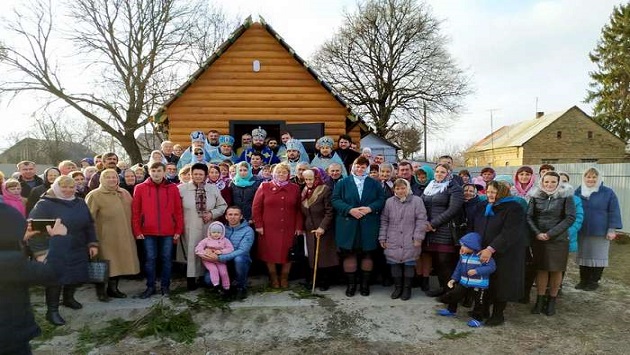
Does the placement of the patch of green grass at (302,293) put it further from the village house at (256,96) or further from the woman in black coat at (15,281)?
the village house at (256,96)

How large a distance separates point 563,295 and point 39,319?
6.71m

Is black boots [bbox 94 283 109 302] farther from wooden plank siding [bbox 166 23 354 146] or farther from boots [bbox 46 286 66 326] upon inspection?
wooden plank siding [bbox 166 23 354 146]

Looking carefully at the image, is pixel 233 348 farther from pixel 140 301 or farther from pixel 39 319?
pixel 39 319

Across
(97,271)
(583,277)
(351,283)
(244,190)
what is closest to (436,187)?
(351,283)

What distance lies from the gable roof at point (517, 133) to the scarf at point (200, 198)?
35487 millimetres

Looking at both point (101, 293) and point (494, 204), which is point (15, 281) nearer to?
point (101, 293)

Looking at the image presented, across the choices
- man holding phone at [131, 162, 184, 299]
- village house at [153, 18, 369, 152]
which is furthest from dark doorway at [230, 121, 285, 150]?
man holding phone at [131, 162, 184, 299]

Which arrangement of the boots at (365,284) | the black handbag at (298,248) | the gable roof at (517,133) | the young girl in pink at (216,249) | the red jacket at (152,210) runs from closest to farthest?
the red jacket at (152,210) → the young girl in pink at (216,249) → the boots at (365,284) → the black handbag at (298,248) → the gable roof at (517,133)

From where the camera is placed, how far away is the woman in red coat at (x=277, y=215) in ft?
17.7

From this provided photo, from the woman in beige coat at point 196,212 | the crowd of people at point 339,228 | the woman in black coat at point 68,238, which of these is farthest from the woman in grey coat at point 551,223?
the woman in black coat at point 68,238

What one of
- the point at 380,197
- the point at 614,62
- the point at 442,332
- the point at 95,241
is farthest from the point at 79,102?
the point at 614,62

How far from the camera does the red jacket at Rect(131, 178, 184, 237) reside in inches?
198

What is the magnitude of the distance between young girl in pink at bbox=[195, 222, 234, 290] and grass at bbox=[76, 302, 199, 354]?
644 mm

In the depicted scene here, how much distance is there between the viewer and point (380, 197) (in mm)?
5273
